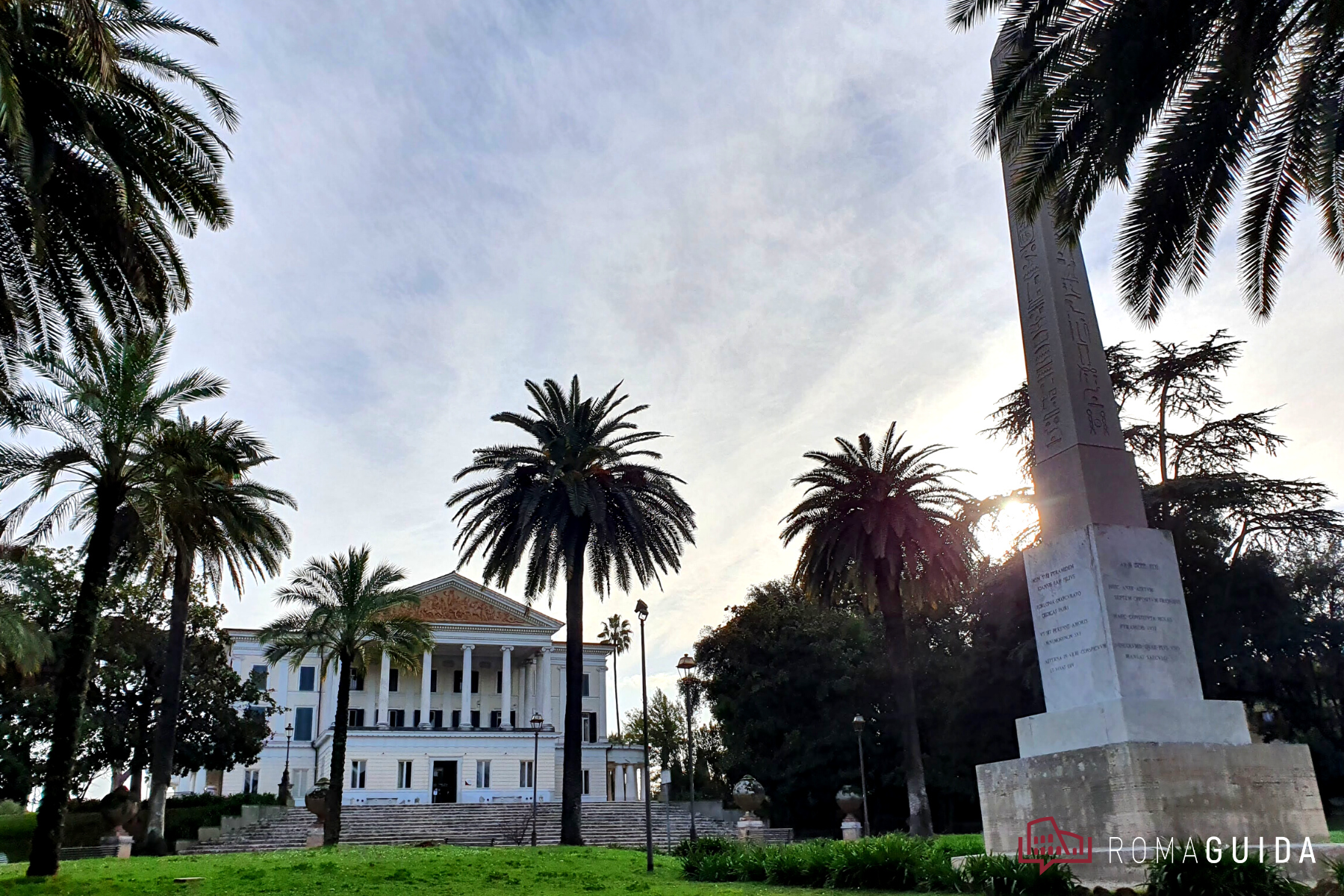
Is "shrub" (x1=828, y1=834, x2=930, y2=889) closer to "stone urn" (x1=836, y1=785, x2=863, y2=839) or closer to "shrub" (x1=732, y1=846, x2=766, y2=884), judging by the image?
"shrub" (x1=732, y1=846, x2=766, y2=884)

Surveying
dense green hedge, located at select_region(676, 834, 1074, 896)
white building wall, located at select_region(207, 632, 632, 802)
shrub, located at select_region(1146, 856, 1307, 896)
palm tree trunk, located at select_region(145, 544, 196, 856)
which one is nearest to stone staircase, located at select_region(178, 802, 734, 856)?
palm tree trunk, located at select_region(145, 544, 196, 856)

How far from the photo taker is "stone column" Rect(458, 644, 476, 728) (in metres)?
56.4

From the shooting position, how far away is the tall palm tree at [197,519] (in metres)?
17.9

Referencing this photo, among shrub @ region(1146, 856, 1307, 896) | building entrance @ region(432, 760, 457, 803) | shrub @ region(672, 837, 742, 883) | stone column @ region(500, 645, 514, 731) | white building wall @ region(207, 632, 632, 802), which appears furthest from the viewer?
stone column @ region(500, 645, 514, 731)

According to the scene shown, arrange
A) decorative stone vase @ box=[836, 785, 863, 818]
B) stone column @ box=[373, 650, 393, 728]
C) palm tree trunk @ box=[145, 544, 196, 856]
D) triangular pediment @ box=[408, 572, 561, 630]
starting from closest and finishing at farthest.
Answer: palm tree trunk @ box=[145, 544, 196, 856], decorative stone vase @ box=[836, 785, 863, 818], stone column @ box=[373, 650, 393, 728], triangular pediment @ box=[408, 572, 561, 630]

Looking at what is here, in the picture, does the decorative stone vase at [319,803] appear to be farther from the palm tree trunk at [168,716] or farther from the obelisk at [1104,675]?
the obelisk at [1104,675]

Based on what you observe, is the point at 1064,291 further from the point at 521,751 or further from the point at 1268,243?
the point at 521,751

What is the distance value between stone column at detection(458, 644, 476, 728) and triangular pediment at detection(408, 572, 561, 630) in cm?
172

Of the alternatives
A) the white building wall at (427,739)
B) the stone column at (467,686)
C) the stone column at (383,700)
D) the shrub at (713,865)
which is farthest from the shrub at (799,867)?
the stone column at (467,686)

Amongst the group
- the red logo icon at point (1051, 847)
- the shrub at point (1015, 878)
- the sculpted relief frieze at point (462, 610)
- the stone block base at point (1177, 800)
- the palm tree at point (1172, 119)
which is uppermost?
the sculpted relief frieze at point (462, 610)

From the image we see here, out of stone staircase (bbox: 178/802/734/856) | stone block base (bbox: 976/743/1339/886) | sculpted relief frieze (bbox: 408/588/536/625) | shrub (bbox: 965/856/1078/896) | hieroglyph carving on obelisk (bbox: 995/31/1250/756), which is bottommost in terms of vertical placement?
stone staircase (bbox: 178/802/734/856)

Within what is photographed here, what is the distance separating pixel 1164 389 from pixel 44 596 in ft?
129

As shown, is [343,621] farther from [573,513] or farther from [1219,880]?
[1219,880]

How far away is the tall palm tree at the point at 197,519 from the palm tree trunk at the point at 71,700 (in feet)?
3.16
